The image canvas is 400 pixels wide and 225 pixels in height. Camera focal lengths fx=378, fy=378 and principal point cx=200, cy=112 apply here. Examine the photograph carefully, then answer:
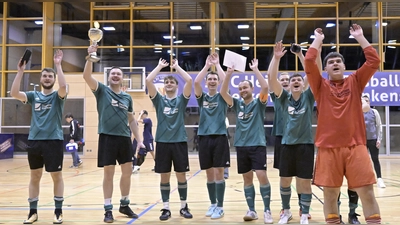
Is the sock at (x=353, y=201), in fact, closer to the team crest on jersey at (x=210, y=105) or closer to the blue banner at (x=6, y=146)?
the team crest on jersey at (x=210, y=105)

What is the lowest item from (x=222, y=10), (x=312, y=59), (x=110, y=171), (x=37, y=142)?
Answer: (x=110, y=171)

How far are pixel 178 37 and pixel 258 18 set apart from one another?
3.92 metres

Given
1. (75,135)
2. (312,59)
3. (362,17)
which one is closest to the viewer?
(312,59)

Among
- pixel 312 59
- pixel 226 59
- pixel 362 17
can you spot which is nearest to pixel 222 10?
pixel 362 17

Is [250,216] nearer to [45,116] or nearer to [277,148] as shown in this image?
[277,148]

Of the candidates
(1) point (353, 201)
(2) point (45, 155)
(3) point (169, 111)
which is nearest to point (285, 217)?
(1) point (353, 201)

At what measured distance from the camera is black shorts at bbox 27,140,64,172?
4.77 m

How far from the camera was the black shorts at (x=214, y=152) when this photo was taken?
516 centimetres

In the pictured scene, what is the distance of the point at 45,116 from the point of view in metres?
4.86

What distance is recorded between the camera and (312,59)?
3.45 meters

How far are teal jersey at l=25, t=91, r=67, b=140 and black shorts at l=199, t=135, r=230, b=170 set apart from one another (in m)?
1.91

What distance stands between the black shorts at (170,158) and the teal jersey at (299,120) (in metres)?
1.40

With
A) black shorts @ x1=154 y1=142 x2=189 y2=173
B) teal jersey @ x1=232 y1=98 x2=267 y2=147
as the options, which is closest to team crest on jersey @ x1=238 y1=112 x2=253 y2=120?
teal jersey @ x1=232 y1=98 x2=267 y2=147

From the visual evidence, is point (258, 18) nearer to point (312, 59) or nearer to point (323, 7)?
point (323, 7)
